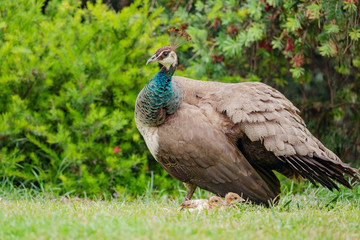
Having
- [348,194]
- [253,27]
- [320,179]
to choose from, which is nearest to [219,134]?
[320,179]

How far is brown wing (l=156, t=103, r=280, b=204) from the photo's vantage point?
13.9 ft

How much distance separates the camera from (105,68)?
19.1 feet

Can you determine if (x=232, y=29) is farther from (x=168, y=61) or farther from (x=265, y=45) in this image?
(x=168, y=61)

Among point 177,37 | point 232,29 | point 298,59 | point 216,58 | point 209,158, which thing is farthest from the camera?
point 216,58

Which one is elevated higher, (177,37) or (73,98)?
(177,37)

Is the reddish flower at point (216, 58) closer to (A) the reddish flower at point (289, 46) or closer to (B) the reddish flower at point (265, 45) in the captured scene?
(B) the reddish flower at point (265, 45)

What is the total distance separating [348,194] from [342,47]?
1617mm

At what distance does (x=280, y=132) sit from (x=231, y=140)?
16.9 inches

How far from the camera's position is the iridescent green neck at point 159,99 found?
14.2 feet

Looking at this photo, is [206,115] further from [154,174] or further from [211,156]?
[154,174]

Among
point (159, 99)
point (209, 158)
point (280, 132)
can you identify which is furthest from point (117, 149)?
point (280, 132)

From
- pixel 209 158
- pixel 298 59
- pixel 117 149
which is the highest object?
pixel 298 59

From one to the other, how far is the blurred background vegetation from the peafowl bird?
1279 millimetres

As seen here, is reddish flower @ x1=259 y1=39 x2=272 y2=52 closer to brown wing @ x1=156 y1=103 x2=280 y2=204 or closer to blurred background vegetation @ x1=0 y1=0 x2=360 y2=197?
blurred background vegetation @ x1=0 y1=0 x2=360 y2=197
